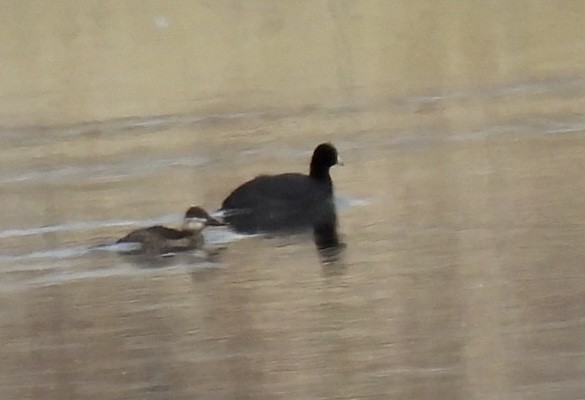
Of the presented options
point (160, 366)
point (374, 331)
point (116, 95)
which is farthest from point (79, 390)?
point (116, 95)

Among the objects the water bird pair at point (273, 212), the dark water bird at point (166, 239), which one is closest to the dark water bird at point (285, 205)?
the water bird pair at point (273, 212)

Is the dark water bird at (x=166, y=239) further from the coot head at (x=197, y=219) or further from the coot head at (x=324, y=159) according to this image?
the coot head at (x=324, y=159)

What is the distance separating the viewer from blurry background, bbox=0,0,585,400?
155 centimetres

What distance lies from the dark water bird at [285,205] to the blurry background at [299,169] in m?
0.05

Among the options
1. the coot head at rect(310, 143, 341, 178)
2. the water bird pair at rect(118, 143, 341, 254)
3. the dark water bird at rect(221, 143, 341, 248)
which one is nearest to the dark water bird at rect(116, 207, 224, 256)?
the water bird pair at rect(118, 143, 341, 254)

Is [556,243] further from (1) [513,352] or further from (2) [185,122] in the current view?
(2) [185,122]

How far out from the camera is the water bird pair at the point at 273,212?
7.11 ft

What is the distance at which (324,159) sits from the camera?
2588 mm

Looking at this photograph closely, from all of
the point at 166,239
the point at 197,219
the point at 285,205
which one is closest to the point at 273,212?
the point at 285,205

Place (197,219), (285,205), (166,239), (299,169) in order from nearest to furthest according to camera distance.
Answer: (166,239) → (197,219) → (285,205) → (299,169)

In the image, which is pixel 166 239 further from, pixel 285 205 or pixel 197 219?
pixel 285 205

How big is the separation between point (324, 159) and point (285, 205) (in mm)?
Answer: 216

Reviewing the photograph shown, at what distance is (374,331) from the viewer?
164 cm

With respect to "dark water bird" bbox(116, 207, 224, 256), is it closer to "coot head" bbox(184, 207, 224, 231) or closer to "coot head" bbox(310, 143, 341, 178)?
"coot head" bbox(184, 207, 224, 231)
